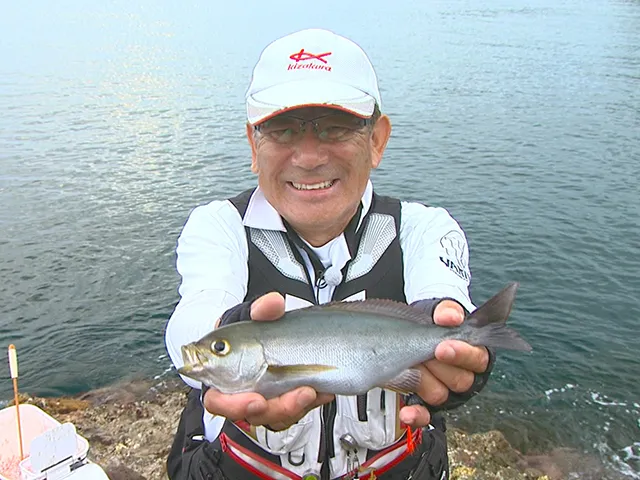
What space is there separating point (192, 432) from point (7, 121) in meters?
29.6

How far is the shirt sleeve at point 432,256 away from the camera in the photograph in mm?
3697

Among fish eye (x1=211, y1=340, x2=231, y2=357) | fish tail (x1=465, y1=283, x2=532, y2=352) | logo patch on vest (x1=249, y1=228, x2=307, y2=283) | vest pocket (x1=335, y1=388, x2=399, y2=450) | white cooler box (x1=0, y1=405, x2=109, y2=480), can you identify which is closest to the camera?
Answer: fish eye (x1=211, y1=340, x2=231, y2=357)

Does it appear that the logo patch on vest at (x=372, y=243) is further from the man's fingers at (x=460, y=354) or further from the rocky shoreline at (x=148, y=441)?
the rocky shoreline at (x=148, y=441)

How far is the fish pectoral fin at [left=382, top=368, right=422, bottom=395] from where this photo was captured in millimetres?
3366

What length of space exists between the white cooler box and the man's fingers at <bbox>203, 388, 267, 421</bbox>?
3121mm

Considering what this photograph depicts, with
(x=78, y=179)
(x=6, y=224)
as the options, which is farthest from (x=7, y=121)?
(x=6, y=224)

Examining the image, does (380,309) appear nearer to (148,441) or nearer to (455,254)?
(455,254)

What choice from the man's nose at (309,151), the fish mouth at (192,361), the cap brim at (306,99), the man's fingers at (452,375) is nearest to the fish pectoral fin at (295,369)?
the fish mouth at (192,361)

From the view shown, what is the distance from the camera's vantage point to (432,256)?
3.91 meters

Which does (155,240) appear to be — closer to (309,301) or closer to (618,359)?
(618,359)

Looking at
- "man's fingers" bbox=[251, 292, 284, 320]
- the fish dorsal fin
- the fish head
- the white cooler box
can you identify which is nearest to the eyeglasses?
the fish dorsal fin

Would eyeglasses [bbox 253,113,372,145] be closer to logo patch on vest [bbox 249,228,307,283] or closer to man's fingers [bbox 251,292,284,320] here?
logo patch on vest [bbox 249,228,307,283]

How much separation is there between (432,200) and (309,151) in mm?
15132

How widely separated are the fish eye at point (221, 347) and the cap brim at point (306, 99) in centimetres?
139
